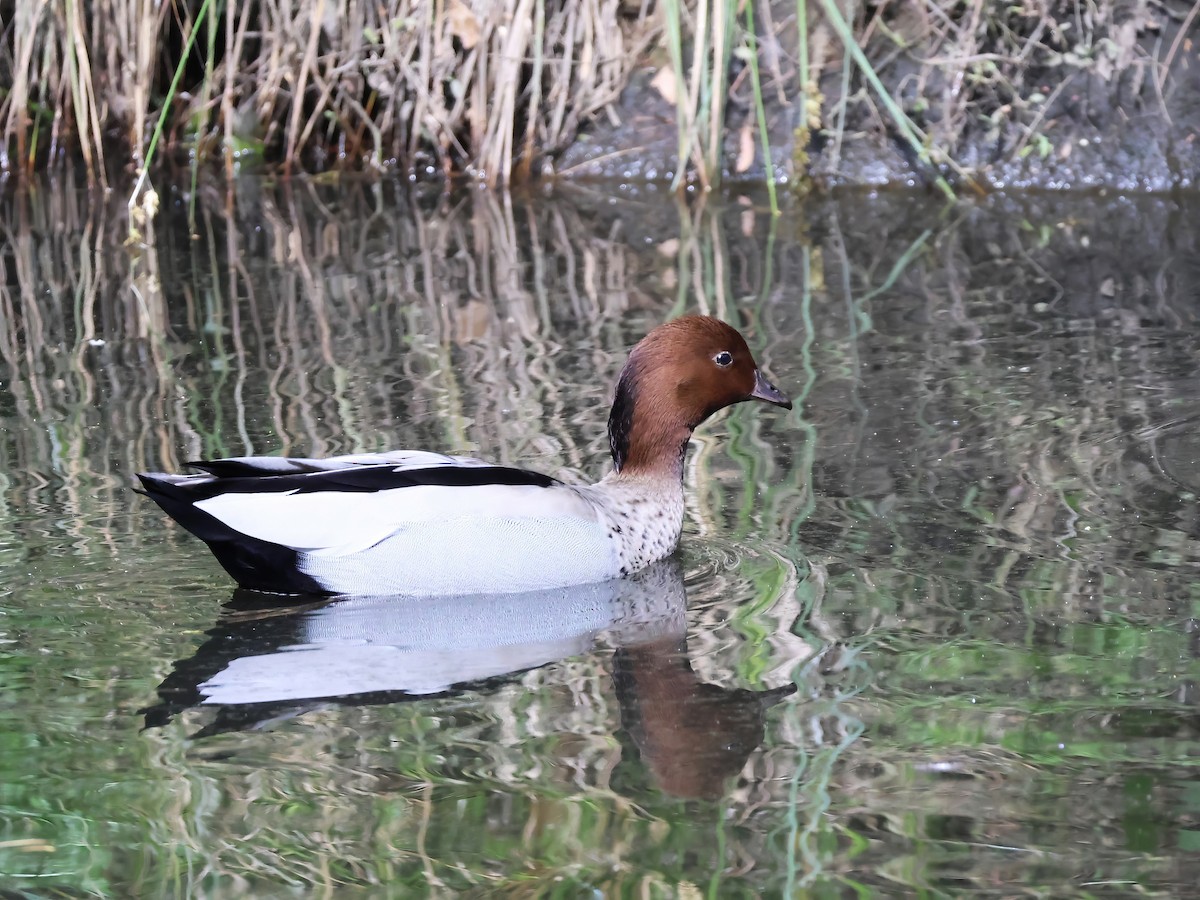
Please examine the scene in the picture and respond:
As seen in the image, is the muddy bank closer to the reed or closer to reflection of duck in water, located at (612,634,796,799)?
the reed

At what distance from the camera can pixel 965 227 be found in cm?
914

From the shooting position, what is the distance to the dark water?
10.6 ft

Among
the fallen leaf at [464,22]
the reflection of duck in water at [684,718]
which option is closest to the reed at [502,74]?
the fallen leaf at [464,22]

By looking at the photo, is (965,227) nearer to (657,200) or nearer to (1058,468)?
(657,200)

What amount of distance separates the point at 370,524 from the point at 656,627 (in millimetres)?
766

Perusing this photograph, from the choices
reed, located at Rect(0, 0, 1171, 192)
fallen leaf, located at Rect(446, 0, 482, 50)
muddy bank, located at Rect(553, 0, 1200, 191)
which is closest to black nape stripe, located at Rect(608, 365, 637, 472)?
reed, located at Rect(0, 0, 1171, 192)

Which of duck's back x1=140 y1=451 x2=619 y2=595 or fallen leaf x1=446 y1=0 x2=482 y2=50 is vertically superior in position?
fallen leaf x1=446 y1=0 x2=482 y2=50

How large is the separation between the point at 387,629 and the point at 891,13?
23.5 ft

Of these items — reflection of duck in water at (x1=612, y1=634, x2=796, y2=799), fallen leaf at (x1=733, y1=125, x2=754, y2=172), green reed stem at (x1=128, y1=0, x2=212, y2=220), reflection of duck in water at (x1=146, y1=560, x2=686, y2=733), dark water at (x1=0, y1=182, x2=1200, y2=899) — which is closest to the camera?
dark water at (x1=0, y1=182, x2=1200, y2=899)

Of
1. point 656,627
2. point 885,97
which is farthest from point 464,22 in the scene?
point 656,627

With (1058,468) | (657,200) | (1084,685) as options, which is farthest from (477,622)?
(657,200)

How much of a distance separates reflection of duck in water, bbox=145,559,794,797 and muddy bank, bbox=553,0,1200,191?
594cm

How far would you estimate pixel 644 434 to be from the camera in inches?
197

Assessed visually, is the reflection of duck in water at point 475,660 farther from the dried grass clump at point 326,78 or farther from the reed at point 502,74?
the dried grass clump at point 326,78
